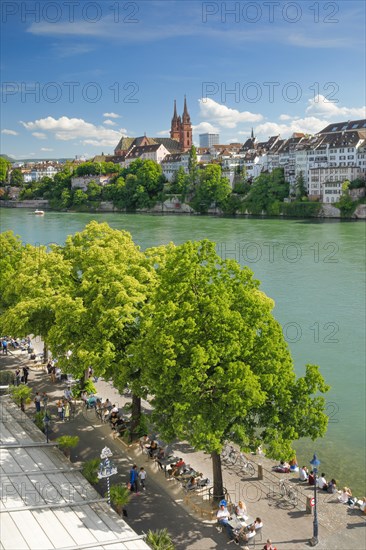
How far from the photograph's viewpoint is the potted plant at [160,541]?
36.3 feet

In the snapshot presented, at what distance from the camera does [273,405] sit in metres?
13.4

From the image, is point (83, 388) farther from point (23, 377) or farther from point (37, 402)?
point (23, 377)

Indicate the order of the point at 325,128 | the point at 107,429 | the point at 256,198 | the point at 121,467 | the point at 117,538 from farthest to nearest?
1. the point at 325,128
2. the point at 256,198
3. the point at 107,429
4. the point at 121,467
5. the point at 117,538

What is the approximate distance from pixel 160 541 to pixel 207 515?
2094mm

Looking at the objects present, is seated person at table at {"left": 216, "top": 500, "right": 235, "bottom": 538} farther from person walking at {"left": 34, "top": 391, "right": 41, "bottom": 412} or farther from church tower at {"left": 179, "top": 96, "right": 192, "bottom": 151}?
church tower at {"left": 179, "top": 96, "right": 192, "bottom": 151}

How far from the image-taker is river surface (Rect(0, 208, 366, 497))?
1898 centimetres

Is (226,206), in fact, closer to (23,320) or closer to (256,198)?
(256,198)

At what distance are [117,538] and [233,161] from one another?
409 feet

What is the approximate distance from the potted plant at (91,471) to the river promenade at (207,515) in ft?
1.20

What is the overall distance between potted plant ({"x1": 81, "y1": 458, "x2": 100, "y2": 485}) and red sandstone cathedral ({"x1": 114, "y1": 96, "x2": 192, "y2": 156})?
150176mm

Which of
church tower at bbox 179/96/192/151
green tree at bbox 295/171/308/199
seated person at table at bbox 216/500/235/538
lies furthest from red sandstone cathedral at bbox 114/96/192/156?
seated person at table at bbox 216/500/235/538

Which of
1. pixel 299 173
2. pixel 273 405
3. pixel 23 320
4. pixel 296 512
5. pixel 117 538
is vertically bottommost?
pixel 296 512

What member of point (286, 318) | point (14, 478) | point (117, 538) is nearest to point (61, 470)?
point (14, 478)

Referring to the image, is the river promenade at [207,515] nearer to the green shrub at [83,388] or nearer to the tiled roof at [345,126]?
the green shrub at [83,388]
